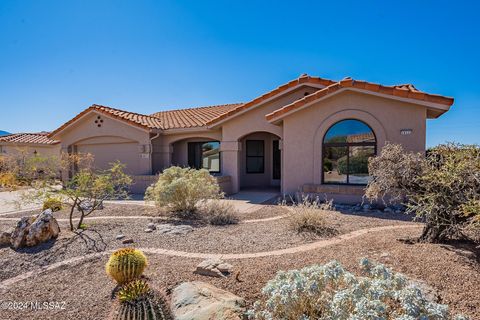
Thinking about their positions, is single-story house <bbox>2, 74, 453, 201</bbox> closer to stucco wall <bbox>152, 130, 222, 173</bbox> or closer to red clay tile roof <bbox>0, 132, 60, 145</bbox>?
stucco wall <bbox>152, 130, 222, 173</bbox>

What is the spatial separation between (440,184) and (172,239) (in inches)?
253

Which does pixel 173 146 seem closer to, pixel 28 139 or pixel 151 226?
pixel 151 226

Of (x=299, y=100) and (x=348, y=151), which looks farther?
(x=299, y=100)

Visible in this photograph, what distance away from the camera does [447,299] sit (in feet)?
11.8

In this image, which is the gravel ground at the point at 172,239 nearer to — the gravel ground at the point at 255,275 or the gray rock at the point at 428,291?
the gravel ground at the point at 255,275

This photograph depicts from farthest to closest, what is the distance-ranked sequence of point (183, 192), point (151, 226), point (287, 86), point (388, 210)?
point (287, 86)
point (388, 210)
point (183, 192)
point (151, 226)

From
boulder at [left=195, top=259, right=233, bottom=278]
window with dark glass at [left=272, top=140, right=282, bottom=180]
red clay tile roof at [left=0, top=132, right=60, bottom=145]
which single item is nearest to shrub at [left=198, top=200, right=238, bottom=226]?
boulder at [left=195, top=259, right=233, bottom=278]

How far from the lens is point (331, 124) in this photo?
39.6ft

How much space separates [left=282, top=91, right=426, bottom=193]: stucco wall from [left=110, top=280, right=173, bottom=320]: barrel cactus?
982 cm

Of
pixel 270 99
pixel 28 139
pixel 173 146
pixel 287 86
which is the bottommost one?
pixel 173 146

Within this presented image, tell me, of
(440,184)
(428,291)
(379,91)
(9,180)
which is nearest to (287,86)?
(379,91)

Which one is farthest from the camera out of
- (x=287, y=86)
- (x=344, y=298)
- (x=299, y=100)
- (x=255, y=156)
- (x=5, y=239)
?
(x=255, y=156)

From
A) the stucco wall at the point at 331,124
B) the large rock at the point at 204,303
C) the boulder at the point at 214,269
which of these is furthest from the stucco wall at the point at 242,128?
the large rock at the point at 204,303

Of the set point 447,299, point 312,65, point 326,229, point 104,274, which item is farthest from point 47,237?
point 312,65
